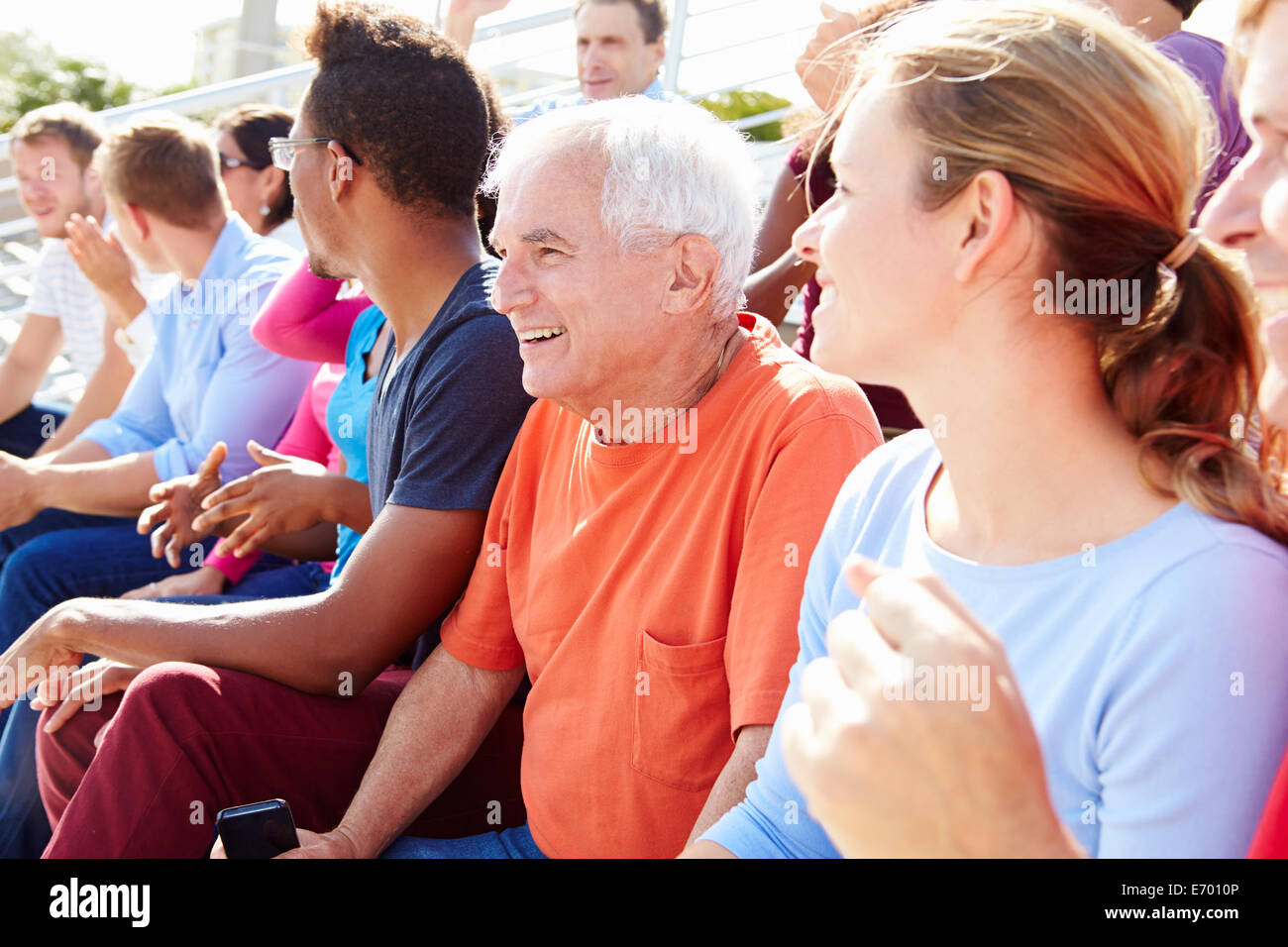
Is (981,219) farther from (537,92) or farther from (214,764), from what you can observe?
(537,92)

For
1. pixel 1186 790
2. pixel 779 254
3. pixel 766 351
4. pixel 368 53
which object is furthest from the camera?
pixel 779 254

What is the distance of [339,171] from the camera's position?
7.62 feet

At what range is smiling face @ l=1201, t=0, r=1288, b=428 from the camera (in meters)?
1.02

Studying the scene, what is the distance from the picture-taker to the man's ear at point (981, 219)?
3.61 feet

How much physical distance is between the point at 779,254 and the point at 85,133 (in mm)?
3241

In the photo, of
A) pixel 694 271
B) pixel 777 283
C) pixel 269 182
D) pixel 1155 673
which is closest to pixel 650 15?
pixel 269 182

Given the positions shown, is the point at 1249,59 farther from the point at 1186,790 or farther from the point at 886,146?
the point at 1186,790

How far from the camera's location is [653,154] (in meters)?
1.75

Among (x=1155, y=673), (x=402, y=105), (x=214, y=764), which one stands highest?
(x=402, y=105)

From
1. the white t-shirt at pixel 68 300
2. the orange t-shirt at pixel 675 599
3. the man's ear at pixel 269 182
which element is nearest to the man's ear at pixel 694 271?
the orange t-shirt at pixel 675 599

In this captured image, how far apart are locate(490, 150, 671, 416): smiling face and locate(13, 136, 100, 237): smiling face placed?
369 cm

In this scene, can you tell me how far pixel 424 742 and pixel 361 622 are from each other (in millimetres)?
228

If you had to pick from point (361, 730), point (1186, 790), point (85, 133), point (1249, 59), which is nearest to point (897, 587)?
point (1186, 790)

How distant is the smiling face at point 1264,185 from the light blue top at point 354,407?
69.8 inches
